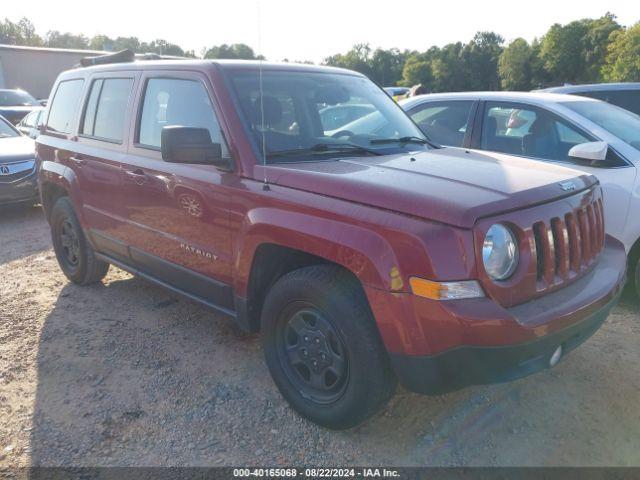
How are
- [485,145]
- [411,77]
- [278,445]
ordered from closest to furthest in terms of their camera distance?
1. [278,445]
2. [485,145]
3. [411,77]

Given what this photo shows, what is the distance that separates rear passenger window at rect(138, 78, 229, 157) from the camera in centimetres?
333

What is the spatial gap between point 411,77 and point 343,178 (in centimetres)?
6754

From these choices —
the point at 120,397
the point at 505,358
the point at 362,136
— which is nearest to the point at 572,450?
the point at 505,358

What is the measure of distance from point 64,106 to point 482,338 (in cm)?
443

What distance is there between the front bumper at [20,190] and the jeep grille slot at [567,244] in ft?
25.1

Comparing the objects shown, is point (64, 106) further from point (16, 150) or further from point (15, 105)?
point (15, 105)

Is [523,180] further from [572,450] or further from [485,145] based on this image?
[485,145]

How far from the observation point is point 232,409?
3.09 m

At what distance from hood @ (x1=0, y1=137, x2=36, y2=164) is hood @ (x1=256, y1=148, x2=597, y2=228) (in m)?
6.35

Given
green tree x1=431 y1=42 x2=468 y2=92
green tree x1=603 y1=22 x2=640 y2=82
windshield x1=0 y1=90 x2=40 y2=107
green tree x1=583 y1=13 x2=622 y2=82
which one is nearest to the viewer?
windshield x1=0 y1=90 x2=40 y2=107

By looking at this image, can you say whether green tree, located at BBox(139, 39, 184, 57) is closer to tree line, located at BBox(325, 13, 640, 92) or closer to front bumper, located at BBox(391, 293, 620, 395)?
front bumper, located at BBox(391, 293, 620, 395)

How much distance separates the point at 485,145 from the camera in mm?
4938

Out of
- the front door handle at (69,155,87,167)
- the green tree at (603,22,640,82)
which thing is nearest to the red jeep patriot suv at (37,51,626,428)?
the front door handle at (69,155,87,167)

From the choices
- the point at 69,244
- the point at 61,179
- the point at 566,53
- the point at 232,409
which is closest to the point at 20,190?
the point at 69,244
